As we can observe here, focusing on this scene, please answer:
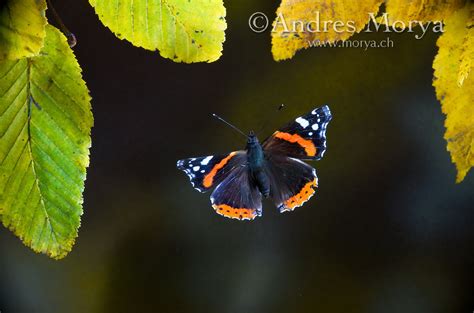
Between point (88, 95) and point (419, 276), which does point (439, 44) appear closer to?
point (88, 95)

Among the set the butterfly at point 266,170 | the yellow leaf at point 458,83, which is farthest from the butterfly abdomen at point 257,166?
the yellow leaf at point 458,83

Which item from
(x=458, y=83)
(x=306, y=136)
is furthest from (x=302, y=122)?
(x=458, y=83)

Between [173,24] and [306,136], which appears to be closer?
[173,24]

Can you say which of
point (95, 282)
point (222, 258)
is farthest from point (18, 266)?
point (222, 258)

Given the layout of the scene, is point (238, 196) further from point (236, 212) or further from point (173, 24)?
point (173, 24)

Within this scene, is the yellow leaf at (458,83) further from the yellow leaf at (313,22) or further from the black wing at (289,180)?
the black wing at (289,180)

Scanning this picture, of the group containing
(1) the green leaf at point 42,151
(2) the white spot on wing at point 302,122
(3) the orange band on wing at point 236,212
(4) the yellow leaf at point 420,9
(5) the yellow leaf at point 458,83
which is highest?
(2) the white spot on wing at point 302,122

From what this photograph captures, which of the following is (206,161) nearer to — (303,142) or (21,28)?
(303,142)
